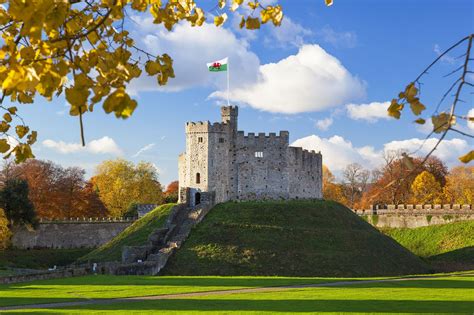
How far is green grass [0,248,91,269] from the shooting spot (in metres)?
56.9

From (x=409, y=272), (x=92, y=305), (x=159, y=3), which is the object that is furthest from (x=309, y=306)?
(x=409, y=272)

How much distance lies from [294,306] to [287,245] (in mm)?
20116

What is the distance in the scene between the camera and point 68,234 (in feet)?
230

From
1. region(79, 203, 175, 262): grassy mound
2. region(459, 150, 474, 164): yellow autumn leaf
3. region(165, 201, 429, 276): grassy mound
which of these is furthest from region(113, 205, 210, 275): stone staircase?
region(459, 150, 474, 164): yellow autumn leaf

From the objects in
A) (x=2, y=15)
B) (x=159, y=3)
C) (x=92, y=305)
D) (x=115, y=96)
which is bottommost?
(x=92, y=305)

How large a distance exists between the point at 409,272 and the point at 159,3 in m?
39.4

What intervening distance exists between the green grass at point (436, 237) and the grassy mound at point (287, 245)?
1170cm

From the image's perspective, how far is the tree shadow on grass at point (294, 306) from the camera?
22328 mm

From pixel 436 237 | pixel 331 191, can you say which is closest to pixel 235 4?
pixel 436 237

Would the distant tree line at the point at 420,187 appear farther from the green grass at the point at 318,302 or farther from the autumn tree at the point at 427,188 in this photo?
the green grass at the point at 318,302

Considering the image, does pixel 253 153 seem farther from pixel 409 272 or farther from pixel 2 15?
pixel 2 15

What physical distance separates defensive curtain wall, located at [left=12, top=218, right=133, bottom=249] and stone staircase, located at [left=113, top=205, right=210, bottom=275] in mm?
19988

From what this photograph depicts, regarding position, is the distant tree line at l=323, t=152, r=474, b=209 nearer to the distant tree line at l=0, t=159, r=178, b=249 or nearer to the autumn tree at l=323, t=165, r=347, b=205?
the autumn tree at l=323, t=165, r=347, b=205

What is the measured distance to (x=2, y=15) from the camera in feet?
21.6
